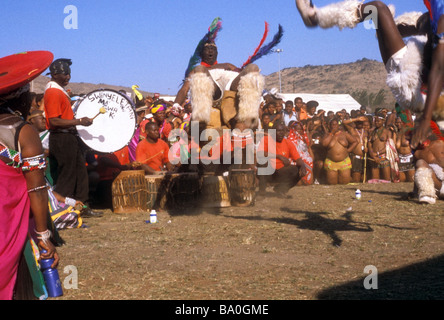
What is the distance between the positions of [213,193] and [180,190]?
2.01ft

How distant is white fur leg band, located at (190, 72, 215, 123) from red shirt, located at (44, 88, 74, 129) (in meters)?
2.27

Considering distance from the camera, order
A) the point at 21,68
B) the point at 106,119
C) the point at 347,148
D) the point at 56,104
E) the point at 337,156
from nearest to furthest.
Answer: the point at 21,68
the point at 56,104
the point at 106,119
the point at 337,156
the point at 347,148

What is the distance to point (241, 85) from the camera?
6992 millimetres

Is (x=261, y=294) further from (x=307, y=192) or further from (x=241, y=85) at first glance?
(x=307, y=192)

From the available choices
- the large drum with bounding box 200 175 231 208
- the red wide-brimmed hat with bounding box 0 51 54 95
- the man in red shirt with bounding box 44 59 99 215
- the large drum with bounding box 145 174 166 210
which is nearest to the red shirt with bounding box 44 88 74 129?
the man in red shirt with bounding box 44 59 99 215

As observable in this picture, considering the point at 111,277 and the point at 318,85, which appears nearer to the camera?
the point at 111,277

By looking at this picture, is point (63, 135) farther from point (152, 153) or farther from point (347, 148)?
point (347, 148)

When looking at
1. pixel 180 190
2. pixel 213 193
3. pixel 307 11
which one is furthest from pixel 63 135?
pixel 307 11

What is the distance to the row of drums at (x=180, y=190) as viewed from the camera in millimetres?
8922

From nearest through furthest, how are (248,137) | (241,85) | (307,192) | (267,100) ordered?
(241,85) < (248,137) < (307,192) < (267,100)

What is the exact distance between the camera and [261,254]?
17.5 ft

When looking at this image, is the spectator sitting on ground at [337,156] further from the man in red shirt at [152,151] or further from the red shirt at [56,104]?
the red shirt at [56,104]

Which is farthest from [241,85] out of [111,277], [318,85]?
[318,85]
